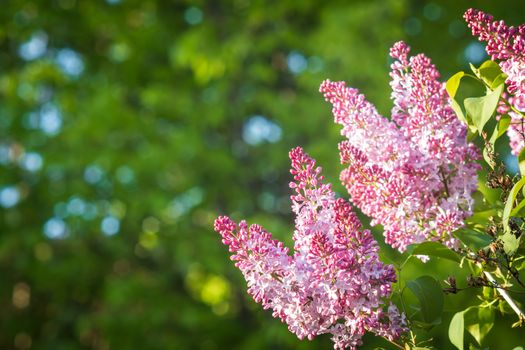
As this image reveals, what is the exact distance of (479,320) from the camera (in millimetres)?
1304

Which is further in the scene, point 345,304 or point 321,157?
point 321,157

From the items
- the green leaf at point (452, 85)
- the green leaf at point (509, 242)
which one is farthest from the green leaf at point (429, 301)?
the green leaf at point (452, 85)

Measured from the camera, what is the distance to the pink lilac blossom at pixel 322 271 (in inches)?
44.1

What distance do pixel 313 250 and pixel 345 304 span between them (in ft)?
0.35

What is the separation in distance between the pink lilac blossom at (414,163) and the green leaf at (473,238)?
0.02 m

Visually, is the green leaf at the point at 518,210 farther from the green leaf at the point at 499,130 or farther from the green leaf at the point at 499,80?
the green leaf at the point at 499,80

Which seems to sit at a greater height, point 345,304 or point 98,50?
point 345,304

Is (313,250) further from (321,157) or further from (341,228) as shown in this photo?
(321,157)

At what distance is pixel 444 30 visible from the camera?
726 centimetres

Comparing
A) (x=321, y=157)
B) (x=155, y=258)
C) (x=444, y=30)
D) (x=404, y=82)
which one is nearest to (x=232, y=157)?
(x=321, y=157)

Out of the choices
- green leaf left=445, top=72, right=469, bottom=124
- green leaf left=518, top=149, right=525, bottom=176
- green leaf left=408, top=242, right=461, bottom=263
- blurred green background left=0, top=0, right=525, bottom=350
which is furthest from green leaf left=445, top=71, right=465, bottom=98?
blurred green background left=0, top=0, right=525, bottom=350

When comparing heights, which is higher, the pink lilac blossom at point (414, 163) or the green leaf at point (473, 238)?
the pink lilac blossom at point (414, 163)

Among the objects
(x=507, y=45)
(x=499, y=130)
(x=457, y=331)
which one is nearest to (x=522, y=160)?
(x=499, y=130)

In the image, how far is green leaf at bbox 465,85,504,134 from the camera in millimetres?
1114
